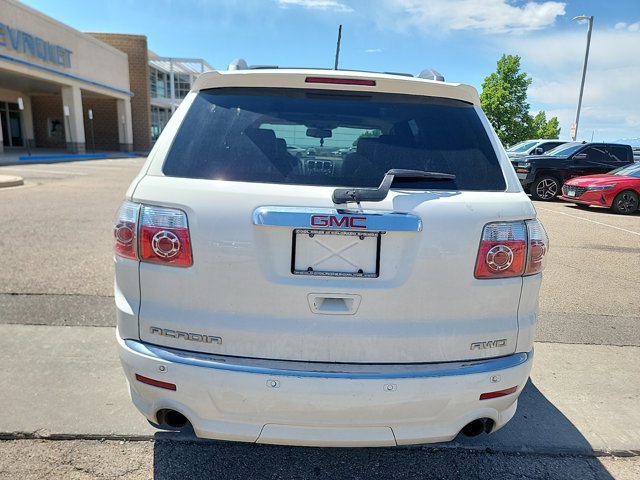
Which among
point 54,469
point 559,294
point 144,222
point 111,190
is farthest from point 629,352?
point 111,190

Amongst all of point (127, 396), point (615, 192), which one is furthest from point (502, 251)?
point (615, 192)

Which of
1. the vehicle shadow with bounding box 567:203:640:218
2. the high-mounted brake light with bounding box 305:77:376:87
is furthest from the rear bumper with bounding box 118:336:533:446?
the vehicle shadow with bounding box 567:203:640:218

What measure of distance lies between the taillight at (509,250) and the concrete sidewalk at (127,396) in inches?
50.2

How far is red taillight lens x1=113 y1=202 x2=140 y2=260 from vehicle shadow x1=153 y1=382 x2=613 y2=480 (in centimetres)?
121

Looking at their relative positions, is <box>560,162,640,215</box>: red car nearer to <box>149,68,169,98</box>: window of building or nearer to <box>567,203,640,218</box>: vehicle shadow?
<box>567,203,640,218</box>: vehicle shadow

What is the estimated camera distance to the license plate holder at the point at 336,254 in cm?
181

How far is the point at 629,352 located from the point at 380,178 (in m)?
3.28

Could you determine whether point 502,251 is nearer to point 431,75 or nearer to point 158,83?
point 431,75

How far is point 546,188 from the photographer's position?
1436 cm

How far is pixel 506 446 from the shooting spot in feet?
8.61

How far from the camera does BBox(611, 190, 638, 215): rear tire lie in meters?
11.9

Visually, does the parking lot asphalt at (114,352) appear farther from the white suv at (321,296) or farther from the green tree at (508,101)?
the green tree at (508,101)

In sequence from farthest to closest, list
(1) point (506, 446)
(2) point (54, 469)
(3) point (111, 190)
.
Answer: (3) point (111, 190)
(1) point (506, 446)
(2) point (54, 469)

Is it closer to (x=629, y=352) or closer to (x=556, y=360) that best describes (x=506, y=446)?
(x=556, y=360)
